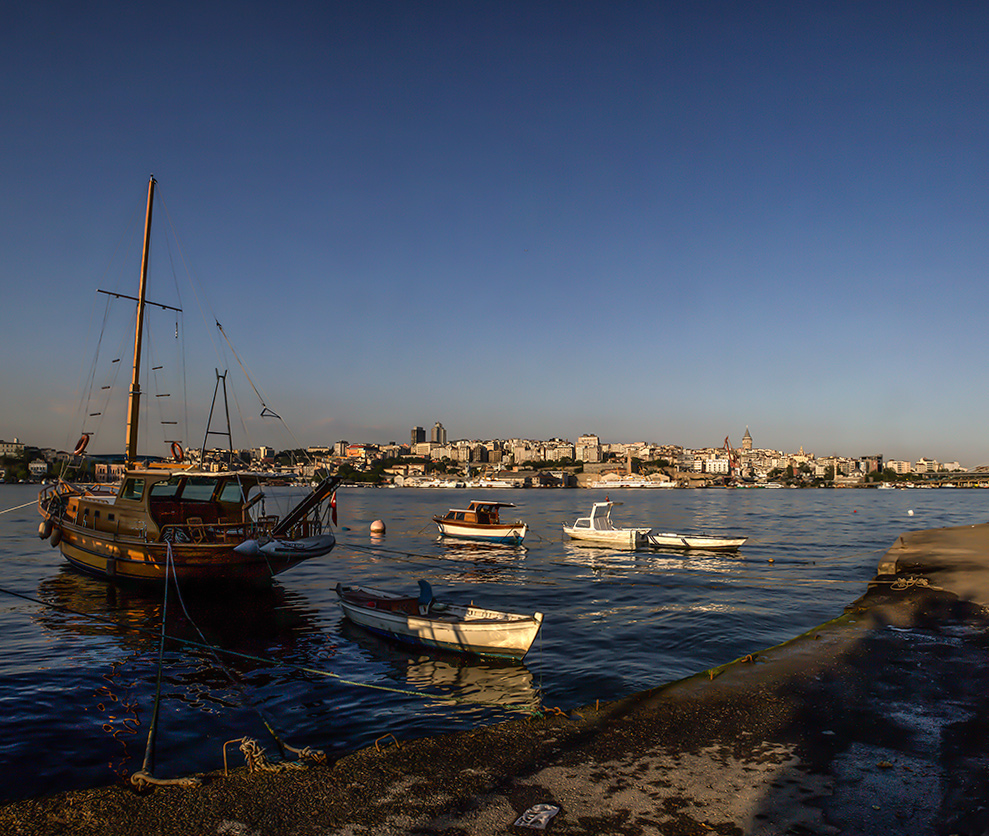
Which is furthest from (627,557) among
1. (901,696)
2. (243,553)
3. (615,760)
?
(615,760)

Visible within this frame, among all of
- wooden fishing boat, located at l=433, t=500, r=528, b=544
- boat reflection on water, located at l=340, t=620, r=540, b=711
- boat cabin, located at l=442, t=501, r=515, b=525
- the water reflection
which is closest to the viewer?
boat reflection on water, located at l=340, t=620, r=540, b=711

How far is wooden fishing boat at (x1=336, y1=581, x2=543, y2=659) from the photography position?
14.8 meters

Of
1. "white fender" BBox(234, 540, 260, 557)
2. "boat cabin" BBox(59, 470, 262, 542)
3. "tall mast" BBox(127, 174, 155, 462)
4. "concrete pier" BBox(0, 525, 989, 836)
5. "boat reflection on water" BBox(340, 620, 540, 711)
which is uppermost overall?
"tall mast" BBox(127, 174, 155, 462)

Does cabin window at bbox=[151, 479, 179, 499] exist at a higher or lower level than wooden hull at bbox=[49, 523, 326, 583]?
higher

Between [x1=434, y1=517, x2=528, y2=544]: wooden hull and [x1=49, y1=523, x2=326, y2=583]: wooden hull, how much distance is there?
21763 millimetres

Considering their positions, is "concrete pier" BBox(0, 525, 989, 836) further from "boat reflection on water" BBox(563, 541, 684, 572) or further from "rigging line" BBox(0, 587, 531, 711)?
"boat reflection on water" BBox(563, 541, 684, 572)

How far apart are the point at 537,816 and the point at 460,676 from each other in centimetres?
810

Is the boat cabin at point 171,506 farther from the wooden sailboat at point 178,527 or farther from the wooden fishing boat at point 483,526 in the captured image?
the wooden fishing boat at point 483,526

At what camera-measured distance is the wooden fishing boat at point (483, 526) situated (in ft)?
143

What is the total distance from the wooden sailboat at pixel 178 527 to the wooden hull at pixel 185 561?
1.4 inches

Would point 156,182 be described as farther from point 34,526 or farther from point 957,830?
point 34,526

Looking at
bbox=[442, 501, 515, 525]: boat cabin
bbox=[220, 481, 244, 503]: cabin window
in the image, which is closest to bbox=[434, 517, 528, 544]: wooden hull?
bbox=[442, 501, 515, 525]: boat cabin

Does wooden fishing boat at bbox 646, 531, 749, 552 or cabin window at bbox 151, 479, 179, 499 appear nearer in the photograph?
cabin window at bbox 151, 479, 179, 499

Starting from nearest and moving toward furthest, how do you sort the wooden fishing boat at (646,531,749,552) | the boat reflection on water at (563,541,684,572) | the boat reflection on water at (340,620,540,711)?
the boat reflection on water at (340,620,540,711) → the boat reflection on water at (563,541,684,572) → the wooden fishing boat at (646,531,749,552)
